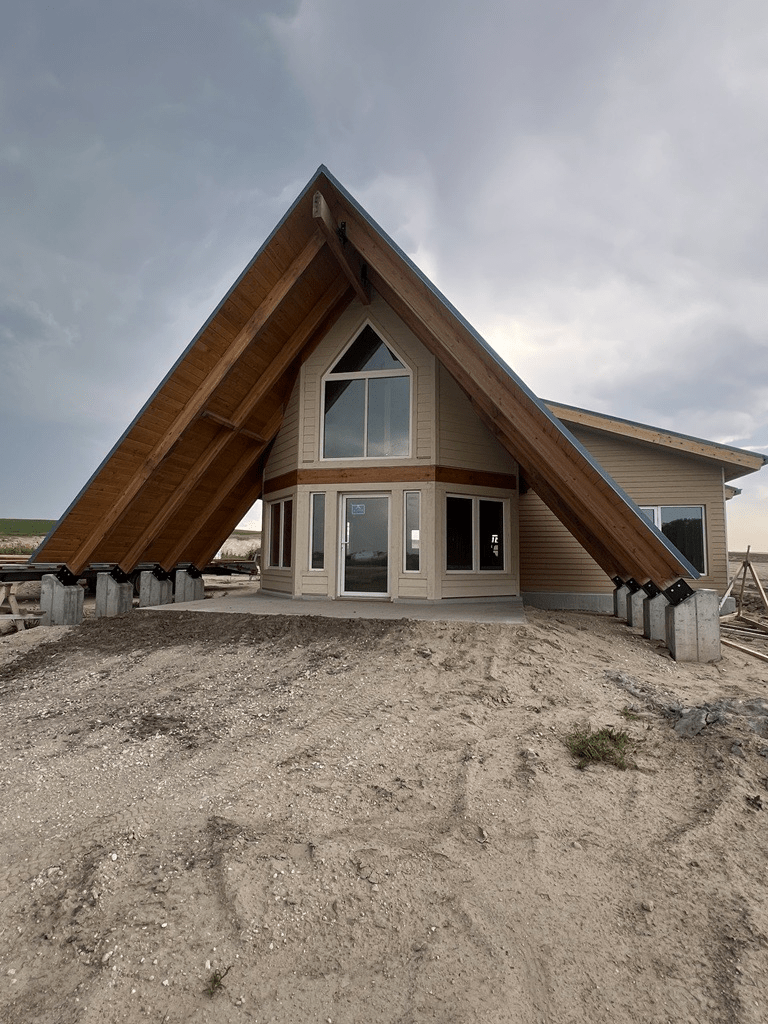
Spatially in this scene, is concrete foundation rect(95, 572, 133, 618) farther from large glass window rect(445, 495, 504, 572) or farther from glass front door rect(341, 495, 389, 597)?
large glass window rect(445, 495, 504, 572)

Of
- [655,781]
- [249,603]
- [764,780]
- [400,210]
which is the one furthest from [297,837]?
[400,210]

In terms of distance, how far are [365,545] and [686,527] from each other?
25.8 feet

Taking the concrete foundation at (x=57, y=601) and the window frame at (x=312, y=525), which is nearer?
the concrete foundation at (x=57, y=601)

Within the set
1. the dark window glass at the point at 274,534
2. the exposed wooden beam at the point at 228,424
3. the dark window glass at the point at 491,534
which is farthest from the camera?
the dark window glass at the point at 274,534

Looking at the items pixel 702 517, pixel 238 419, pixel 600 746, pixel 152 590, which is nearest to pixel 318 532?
pixel 238 419

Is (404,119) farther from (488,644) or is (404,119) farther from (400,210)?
(488,644)

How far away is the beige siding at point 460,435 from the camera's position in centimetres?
1027

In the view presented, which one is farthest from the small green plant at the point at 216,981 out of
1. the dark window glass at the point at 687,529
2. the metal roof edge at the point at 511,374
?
the dark window glass at the point at 687,529

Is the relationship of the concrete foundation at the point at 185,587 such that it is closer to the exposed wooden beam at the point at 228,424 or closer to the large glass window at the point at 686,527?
the exposed wooden beam at the point at 228,424

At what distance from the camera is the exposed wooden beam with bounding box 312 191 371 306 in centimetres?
789

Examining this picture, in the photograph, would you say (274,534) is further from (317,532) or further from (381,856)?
(381,856)

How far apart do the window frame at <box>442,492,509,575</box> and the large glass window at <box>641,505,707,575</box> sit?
3755mm

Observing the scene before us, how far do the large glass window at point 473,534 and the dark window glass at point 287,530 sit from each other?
11.3 feet

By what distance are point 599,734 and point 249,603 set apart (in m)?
7.11
